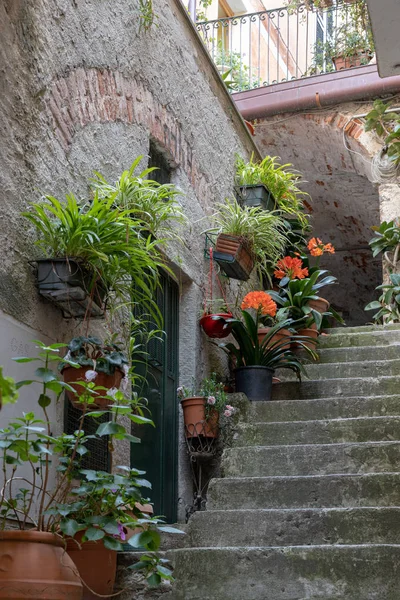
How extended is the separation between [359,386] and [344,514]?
5.91 feet

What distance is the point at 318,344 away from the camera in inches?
277

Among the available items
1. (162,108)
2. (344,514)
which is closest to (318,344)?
(162,108)

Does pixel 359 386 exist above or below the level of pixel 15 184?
below

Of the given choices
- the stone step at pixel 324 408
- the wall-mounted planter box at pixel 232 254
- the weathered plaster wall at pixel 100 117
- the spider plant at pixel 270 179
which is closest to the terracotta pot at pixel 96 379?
the weathered plaster wall at pixel 100 117

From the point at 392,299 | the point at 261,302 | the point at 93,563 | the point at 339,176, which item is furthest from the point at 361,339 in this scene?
the point at 93,563

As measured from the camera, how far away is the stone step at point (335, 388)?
597cm

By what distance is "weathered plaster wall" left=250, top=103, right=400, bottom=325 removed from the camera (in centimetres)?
935

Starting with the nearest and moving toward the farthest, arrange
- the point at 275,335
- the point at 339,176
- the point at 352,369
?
the point at 352,369
the point at 275,335
the point at 339,176

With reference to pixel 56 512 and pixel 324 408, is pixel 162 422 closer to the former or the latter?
pixel 324 408

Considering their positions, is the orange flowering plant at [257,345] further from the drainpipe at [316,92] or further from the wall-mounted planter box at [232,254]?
the drainpipe at [316,92]

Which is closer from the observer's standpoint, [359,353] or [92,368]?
[92,368]

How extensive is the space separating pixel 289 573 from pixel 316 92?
21.0ft

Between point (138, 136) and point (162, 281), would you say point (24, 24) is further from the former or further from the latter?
point (162, 281)

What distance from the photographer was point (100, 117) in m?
4.86
